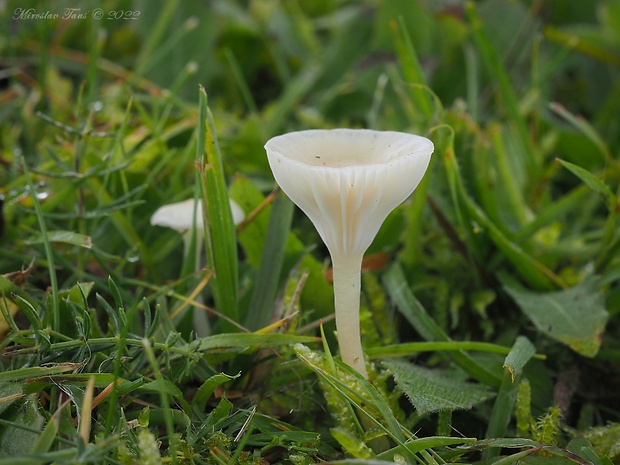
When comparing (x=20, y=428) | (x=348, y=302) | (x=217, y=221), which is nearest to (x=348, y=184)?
(x=348, y=302)

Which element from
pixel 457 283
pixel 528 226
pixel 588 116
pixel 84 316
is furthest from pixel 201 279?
pixel 588 116

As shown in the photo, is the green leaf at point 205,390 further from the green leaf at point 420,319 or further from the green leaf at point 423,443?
the green leaf at point 420,319

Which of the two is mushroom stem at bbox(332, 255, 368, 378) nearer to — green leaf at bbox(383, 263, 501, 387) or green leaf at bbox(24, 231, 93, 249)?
green leaf at bbox(383, 263, 501, 387)

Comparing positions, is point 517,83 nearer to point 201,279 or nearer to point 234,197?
point 234,197

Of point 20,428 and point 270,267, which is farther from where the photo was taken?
point 270,267

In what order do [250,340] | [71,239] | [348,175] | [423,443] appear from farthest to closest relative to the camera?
[71,239] → [250,340] → [423,443] → [348,175]

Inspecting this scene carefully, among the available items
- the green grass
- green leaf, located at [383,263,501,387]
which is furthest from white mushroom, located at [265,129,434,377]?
green leaf, located at [383,263,501,387]

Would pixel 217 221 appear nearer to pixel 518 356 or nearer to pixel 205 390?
pixel 205 390
